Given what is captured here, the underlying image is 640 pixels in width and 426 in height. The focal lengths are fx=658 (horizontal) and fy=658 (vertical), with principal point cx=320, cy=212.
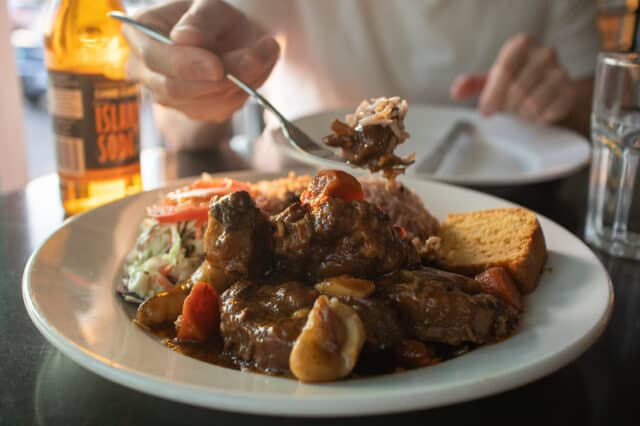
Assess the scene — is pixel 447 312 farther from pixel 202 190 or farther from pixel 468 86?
pixel 468 86

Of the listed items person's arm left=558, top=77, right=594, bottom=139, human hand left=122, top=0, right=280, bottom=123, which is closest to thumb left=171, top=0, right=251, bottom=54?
human hand left=122, top=0, right=280, bottom=123

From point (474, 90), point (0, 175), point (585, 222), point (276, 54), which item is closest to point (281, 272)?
point (276, 54)

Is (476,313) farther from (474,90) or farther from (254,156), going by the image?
(474,90)

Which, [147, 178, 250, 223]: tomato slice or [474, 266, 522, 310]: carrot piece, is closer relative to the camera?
[474, 266, 522, 310]: carrot piece

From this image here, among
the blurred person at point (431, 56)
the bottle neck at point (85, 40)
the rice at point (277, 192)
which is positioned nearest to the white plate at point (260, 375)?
the rice at point (277, 192)

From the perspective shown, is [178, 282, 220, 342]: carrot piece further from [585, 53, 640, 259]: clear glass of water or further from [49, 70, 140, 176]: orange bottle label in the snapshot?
[585, 53, 640, 259]: clear glass of water

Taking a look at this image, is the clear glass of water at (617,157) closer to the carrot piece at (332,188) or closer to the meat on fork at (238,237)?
the carrot piece at (332,188)
